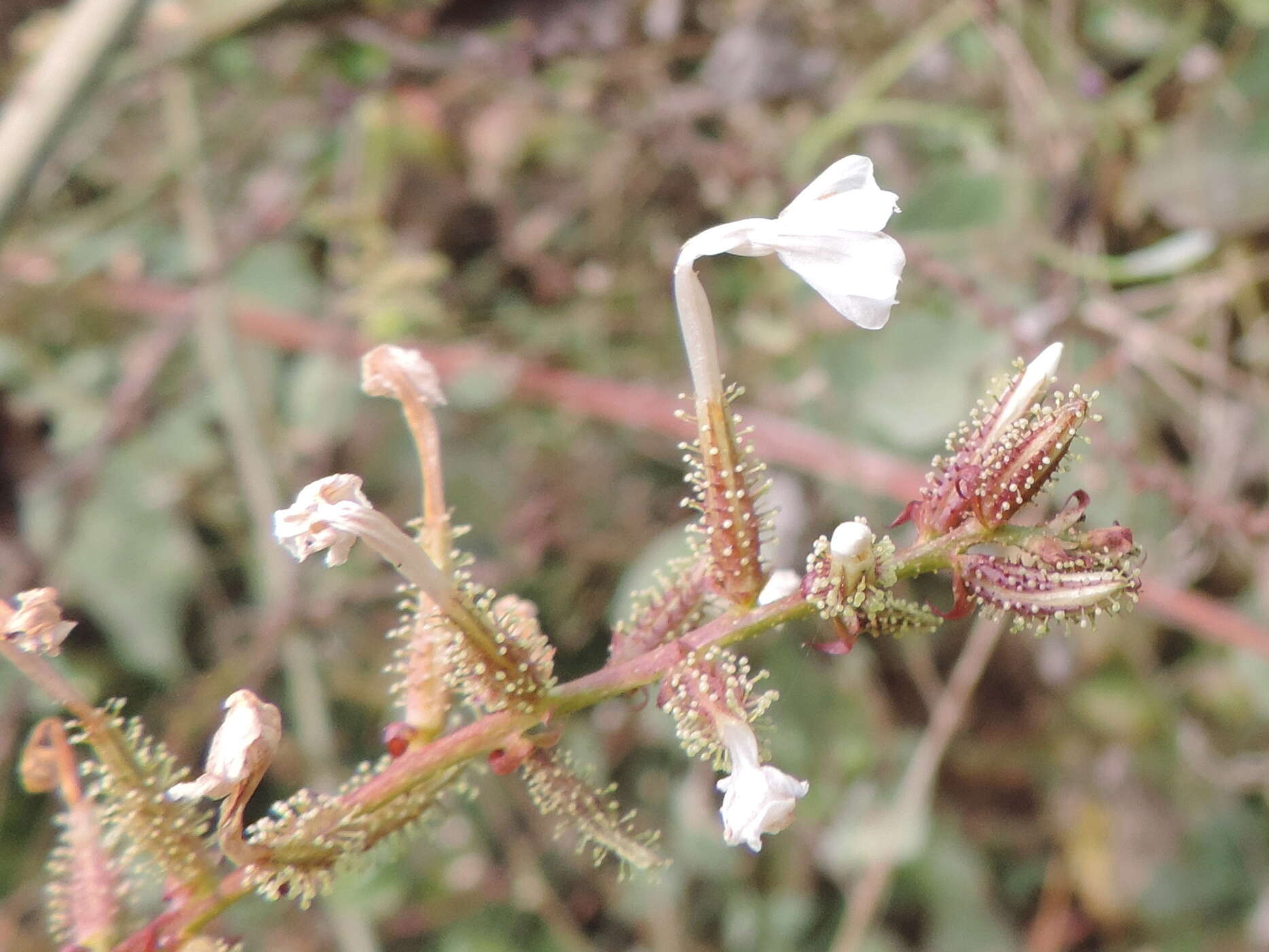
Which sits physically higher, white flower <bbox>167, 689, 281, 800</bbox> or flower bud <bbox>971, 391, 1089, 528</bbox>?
flower bud <bbox>971, 391, 1089, 528</bbox>

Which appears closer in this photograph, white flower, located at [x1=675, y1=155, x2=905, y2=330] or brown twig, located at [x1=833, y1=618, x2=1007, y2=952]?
white flower, located at [x1=675, y1=155, x2=905, y2=330]

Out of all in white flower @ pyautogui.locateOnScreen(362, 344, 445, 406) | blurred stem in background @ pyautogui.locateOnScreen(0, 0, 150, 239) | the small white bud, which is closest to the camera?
the small white bud

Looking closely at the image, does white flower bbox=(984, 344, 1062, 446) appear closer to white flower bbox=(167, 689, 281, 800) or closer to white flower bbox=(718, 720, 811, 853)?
white flower bbox=(718, 720, 811, 853)

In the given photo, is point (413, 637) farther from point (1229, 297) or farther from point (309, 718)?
point (1229, 297)

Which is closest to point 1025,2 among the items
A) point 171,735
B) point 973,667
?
point 973,667

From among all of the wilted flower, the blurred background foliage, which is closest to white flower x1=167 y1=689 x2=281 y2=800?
the wilted flower

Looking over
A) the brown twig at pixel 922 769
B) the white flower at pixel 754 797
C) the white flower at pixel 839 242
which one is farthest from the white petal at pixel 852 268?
the brown twig at pixel 922 769

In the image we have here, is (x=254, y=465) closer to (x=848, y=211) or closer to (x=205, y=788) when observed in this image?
(x=205, y=788)
